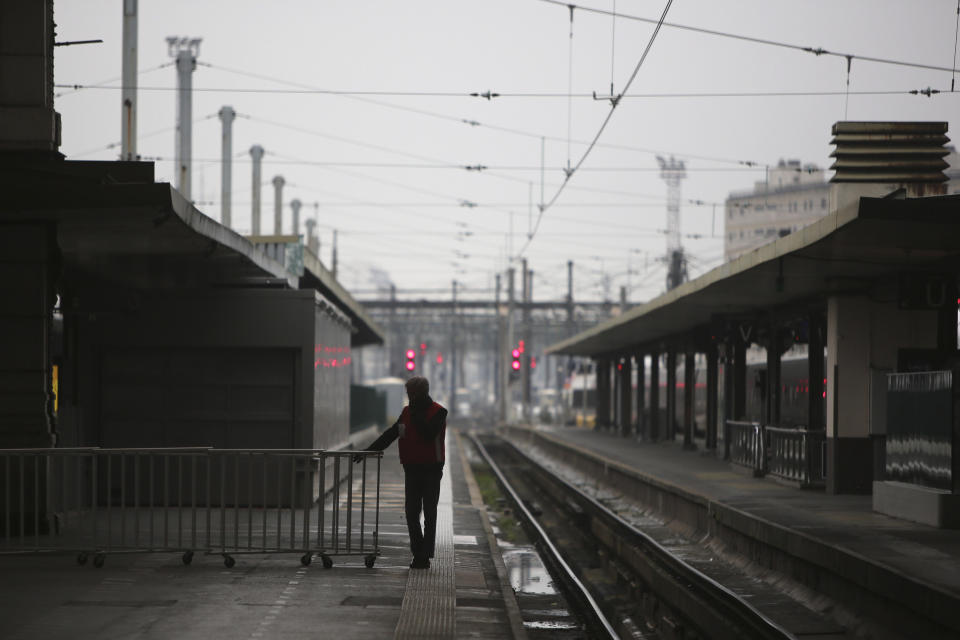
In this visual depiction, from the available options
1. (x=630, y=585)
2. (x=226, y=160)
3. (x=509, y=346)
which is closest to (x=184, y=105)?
(x=226, y=160)

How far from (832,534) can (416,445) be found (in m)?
5.12

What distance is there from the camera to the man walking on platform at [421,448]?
10.8 meters

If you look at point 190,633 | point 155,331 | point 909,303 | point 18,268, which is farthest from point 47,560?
point 909,303

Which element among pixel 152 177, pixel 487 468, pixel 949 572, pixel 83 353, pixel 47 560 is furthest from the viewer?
pixel 487 468

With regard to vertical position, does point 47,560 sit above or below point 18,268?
below

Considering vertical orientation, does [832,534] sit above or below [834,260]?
below

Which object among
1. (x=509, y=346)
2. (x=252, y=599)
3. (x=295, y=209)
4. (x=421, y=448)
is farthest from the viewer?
(x=509, y=346)

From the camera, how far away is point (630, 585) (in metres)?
15.1

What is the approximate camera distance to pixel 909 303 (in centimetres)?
1653

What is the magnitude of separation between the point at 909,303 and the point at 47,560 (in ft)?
37.3

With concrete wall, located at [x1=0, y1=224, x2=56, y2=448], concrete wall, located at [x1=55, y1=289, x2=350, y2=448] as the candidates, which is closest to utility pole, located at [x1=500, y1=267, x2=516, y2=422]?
concrete wall, located at [x1=55, y1=289, x2=350, y2=448]

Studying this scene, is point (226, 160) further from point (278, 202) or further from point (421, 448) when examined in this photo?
point (421, 448)

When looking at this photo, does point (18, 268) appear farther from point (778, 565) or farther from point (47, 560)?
point (778, 565)

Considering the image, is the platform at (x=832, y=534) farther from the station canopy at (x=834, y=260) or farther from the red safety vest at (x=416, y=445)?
the red safety vest at (x=416, y=445)
